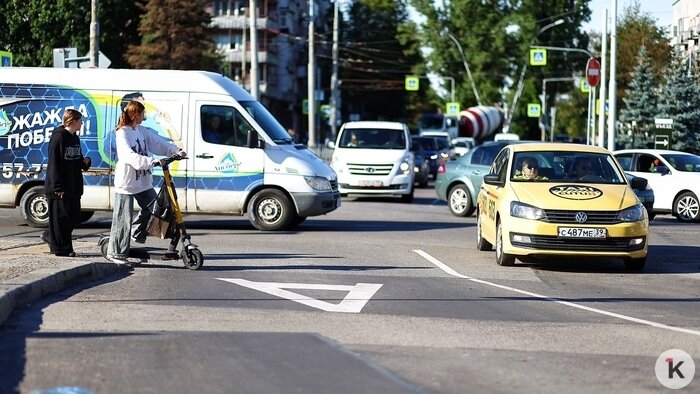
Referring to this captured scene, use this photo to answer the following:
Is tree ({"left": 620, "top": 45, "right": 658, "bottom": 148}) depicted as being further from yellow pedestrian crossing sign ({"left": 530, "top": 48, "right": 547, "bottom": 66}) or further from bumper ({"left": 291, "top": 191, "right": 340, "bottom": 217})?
bumper ({"left": 291, "top": 191, "right": 340, "bottom": 217})

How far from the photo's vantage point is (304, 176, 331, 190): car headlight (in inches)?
851

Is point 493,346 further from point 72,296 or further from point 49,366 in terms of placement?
point 72,296

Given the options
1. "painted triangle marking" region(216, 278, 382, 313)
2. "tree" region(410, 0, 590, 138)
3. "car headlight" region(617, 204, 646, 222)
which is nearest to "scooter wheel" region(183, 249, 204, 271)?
"painted triangle marking" region(216, 278, 382, 313)

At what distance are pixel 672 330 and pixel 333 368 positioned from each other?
3653mm

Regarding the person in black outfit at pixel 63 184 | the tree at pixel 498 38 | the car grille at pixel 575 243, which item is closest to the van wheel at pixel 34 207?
the person in black outfit at pixel 63 184

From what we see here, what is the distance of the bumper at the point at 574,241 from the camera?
15766mm

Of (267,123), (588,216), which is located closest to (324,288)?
(588,216)

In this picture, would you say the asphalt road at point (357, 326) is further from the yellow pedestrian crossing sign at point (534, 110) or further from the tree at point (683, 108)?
the yellow pedestrian crossing sign at point (534, 110)

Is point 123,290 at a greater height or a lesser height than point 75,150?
lesser

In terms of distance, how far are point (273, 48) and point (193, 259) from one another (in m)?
89.2

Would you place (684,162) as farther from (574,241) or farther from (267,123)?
(574,241)

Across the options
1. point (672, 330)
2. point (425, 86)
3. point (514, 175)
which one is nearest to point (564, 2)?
point (425, 86)

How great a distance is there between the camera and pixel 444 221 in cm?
2573

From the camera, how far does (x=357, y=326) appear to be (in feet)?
34.0
